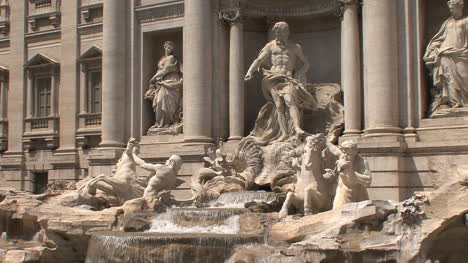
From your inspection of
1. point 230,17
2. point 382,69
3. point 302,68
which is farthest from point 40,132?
point 382,69

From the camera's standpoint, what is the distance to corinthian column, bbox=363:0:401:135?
60.4ft

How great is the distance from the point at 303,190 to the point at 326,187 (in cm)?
60

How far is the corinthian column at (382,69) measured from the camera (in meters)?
18.4

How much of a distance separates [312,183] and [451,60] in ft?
18.0

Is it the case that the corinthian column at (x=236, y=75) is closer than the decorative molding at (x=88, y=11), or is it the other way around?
the corinthian column at (x=236, y=75)

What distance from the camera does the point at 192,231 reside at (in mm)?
15688

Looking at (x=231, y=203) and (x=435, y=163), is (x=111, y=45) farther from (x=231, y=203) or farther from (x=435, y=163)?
(x=435, y=163)

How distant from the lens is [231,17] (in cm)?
2186

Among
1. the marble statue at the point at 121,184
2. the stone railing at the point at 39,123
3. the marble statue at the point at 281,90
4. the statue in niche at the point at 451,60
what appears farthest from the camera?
the stone railing at the point at 39,123

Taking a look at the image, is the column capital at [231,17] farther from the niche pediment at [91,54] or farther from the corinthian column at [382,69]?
the niche pediment at [91,54]

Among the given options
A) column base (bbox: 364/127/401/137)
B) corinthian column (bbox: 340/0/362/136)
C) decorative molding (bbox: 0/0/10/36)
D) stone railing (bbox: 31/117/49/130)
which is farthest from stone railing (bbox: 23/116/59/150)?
column base (bbox: 364/127/401/137)

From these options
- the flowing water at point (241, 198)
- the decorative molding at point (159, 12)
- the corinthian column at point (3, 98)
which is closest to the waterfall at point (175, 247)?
the flowing water at point (241, 198)

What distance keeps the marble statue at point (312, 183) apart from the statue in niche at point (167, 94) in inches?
304

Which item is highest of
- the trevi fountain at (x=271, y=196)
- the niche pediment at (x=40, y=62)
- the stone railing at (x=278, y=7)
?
the stone railing at (x=278, y=7)
